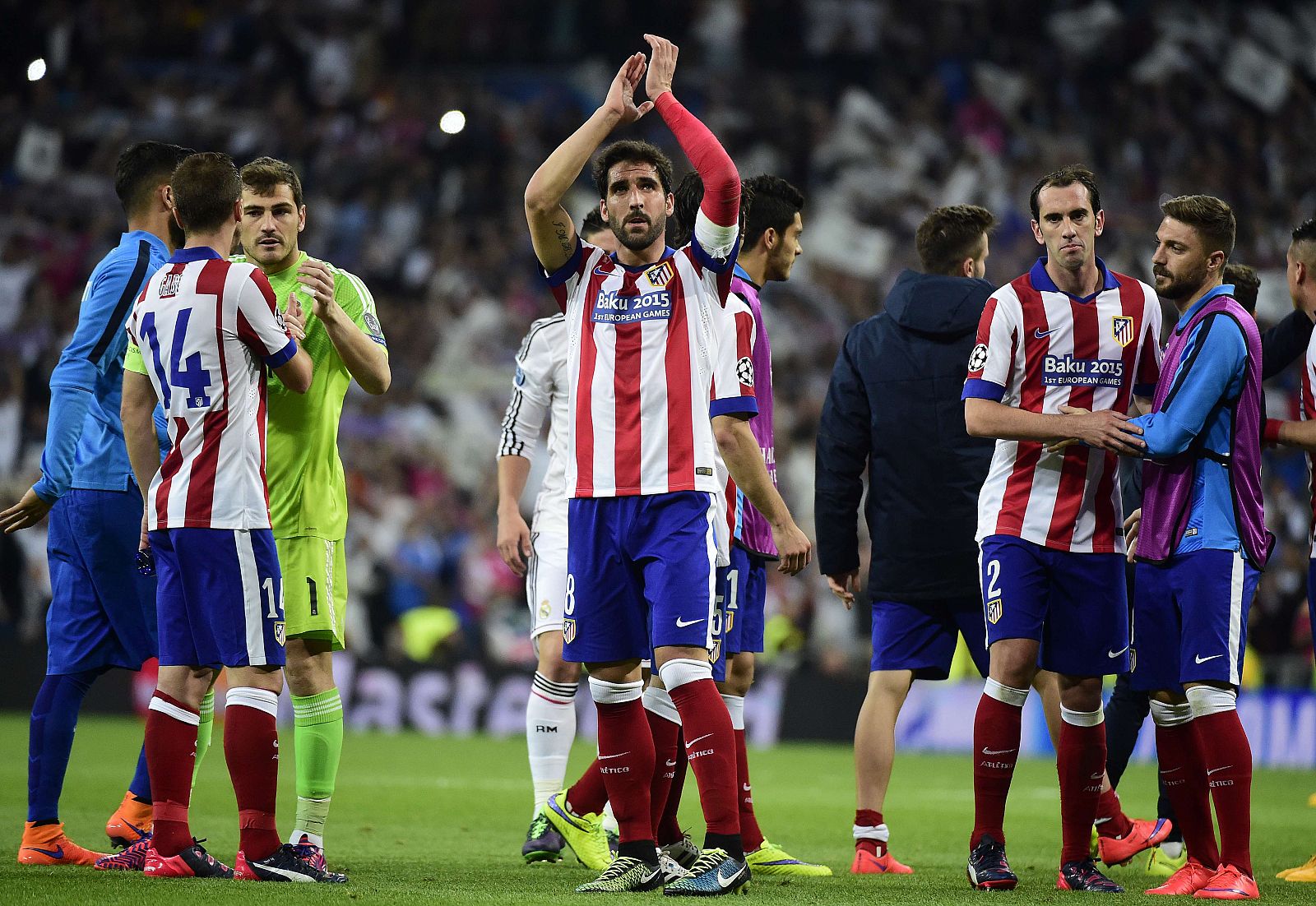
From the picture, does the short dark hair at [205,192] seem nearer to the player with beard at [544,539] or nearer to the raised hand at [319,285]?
the raised hand at [319,285]

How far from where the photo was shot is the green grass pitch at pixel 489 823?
16.3ft

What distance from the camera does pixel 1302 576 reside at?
13750 millimetres

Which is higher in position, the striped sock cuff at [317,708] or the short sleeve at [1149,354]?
the short sleeve at [1149,354]

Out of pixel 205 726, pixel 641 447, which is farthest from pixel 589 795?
pixel 641 447

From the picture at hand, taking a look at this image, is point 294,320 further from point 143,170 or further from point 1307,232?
point 1307,232

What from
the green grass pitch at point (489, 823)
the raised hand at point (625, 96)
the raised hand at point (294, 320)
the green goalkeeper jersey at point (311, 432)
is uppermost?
the raised hand at point (625, 96)

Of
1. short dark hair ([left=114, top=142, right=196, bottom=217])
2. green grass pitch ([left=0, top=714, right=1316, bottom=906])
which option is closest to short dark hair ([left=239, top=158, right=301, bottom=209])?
short dark hair ([left=114, top=142, right=196, bottom=217])

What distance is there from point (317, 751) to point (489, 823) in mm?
2440

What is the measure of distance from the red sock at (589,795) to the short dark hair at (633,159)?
240 centimetres

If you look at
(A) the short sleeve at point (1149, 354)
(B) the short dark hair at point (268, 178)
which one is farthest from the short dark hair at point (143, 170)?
(A) the short sleeve at point (1149, 354)

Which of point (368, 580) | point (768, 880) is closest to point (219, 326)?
point (768, 880)

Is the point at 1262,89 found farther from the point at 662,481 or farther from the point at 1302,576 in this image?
the point at 662,481

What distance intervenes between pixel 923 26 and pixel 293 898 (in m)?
18.8

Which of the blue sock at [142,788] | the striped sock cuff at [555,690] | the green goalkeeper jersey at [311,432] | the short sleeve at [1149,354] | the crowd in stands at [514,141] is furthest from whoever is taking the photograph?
the crowd in stands at [514,141]
